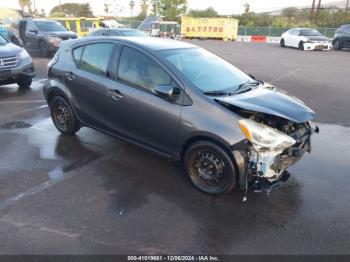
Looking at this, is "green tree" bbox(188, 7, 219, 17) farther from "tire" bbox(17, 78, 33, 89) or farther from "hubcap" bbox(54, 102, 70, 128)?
"hubcap" bbox(54, 102, 70, 128)

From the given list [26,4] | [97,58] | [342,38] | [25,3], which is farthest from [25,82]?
[26,4]

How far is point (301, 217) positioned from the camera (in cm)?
385

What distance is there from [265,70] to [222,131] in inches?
444

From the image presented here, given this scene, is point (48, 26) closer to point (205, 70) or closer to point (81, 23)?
point (81, 23)

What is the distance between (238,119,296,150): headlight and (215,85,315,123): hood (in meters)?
0.17

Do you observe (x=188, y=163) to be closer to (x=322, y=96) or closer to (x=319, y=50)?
(x=322, y=96)

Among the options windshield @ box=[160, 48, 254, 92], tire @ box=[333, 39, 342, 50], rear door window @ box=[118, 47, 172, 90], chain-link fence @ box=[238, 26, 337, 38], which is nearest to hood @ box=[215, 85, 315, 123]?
windshield @ box=[160, 48, 254, 92]

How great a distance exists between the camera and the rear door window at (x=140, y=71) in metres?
4.50

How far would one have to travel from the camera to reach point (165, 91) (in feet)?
13.7

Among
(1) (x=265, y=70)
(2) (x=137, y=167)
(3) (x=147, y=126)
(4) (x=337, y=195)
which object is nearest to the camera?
(4) (x=337, y=195)

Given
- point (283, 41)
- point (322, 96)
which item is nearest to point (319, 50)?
point (283, 41)

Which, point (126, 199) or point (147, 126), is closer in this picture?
point (126, 199)

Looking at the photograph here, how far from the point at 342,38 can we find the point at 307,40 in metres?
2.24

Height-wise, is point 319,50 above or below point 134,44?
below
